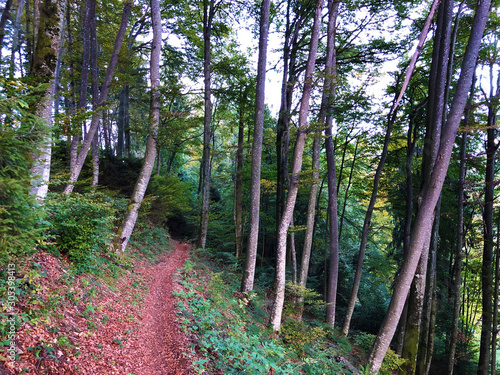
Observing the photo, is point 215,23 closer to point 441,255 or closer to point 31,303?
point 31,303

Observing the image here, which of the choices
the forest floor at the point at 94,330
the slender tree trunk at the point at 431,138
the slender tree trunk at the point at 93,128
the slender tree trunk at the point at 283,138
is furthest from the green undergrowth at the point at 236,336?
the slender tree trunk at the point at 93,128

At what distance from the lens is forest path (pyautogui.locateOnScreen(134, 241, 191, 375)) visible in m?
4.29

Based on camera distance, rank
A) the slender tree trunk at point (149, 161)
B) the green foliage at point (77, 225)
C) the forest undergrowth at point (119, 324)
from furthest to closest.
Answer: the slender tree trunk at point (149, 161) < the green foliage at point (77, 225) < the forest undergrowth at point (119, 324)

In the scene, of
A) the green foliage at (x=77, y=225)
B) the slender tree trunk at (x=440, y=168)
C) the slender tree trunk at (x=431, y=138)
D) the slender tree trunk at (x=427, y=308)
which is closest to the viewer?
the green foliage at (x=77, y=225)

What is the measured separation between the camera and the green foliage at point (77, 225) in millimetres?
5109

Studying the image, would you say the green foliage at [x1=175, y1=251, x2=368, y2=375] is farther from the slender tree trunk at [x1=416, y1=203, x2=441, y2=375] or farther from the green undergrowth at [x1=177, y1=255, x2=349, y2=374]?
the slender tree trunk at [x1=416, y1=203, x2=441, y2=375]

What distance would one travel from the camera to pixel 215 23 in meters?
13.2

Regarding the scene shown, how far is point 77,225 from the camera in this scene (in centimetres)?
511

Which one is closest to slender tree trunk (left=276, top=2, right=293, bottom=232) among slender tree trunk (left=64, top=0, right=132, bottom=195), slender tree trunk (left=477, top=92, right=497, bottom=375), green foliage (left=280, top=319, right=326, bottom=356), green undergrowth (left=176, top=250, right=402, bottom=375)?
green undergrowth (left=176, top=250, right=402, bottom=375)

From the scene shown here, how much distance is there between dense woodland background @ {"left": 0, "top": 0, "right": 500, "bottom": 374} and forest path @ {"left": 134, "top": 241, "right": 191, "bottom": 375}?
1.79 m

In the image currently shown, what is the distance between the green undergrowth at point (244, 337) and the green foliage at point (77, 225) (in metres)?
2.51

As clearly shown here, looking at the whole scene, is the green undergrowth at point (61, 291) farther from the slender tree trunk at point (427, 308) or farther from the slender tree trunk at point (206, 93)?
the slender tree trunk at point (427, 308)

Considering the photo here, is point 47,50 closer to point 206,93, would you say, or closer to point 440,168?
point 206,93

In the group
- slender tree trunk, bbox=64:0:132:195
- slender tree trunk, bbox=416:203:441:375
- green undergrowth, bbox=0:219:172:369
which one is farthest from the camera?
slender tree trunk, bbox=64:0:132:195
